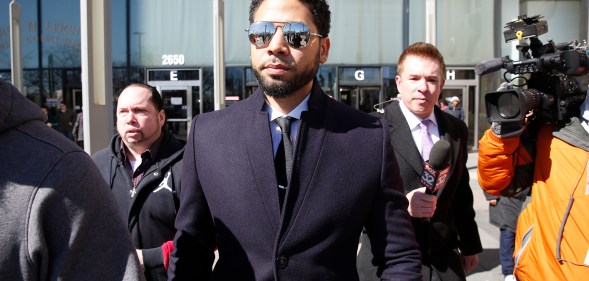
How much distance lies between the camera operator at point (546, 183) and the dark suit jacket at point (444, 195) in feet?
0.60

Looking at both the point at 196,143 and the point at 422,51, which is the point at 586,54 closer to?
the point at 422,51

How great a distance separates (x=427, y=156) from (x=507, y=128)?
465mm

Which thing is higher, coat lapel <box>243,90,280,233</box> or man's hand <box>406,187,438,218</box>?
coat lapel <box>243,90,280,233</box>

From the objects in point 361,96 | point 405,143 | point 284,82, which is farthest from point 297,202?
point 361,96

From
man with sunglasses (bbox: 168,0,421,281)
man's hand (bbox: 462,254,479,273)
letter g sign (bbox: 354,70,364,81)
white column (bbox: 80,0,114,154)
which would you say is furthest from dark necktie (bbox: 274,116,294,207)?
letter g sign (bbox: 354,70,364,81)

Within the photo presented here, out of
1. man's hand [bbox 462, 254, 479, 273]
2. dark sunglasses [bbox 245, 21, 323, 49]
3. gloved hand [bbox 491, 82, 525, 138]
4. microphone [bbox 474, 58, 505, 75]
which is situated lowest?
man's hand [bbox 462, 254, 479, 273]

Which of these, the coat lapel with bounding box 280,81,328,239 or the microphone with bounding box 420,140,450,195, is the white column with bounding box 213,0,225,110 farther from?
the coat lapel with bounding box 280,81,328,239

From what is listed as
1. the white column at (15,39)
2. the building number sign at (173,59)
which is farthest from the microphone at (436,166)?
the building number sign at (173,59)

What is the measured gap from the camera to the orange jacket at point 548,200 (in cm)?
225

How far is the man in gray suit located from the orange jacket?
9.0 inches

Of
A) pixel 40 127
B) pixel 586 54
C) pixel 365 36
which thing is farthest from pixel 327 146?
pixel 365 36

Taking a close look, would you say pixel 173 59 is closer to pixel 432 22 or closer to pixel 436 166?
pixel 432 22

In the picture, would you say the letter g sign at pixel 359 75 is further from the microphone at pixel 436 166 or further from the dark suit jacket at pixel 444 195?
A: the microphone at pixel 436 166

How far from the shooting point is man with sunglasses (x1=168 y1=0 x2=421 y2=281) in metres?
1.70
